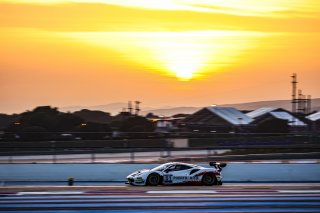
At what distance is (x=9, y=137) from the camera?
46.0 meters

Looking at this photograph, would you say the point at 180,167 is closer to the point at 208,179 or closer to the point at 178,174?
the point at 178,174

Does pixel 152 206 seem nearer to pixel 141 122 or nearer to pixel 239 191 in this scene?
pixel 239 191

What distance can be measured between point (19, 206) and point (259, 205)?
6.36 m

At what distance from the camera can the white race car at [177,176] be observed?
24.2m

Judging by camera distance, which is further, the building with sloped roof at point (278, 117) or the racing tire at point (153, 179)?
the building with sloped roof at point (278, 117)

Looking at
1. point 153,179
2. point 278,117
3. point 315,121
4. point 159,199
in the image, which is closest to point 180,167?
point 153,179

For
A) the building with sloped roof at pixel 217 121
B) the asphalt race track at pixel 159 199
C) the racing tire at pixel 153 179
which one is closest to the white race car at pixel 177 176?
the racing tire at pixel 153 179

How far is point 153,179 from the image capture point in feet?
79.5

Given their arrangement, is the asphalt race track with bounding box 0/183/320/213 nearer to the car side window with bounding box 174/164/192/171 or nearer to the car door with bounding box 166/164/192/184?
the car door with bounding box 166/164/192/184

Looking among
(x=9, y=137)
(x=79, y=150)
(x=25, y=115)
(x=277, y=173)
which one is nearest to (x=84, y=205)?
(x=277, y=173)

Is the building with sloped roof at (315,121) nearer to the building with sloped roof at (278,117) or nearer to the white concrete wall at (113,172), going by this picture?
the building with sloped roof at (278,117)

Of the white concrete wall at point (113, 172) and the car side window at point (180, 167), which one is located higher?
the car side window at point (180, 167)

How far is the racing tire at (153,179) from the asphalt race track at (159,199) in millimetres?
2098

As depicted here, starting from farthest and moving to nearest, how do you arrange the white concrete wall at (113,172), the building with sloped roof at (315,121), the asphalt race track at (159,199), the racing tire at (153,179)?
the building with sloped roof at (315,121) < the white concrete wall at (113,172) < the racing tire at (153,179) < the asphalt race track at (159,199)
